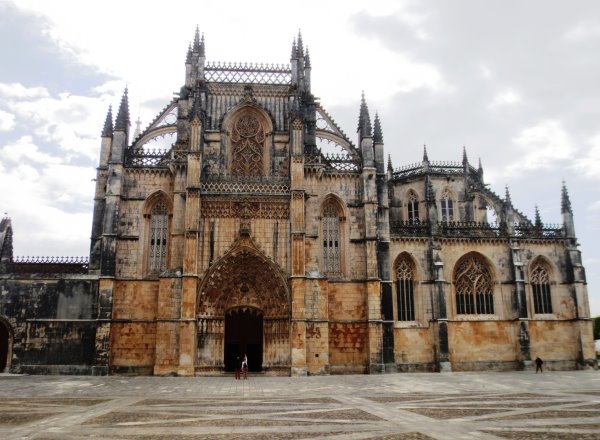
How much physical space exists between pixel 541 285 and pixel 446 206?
1117cm

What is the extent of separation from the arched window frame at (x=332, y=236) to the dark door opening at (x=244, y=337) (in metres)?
5.61

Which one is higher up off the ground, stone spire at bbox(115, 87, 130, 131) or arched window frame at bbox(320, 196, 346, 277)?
stone spire at bbox(115, 87, 130, 131)

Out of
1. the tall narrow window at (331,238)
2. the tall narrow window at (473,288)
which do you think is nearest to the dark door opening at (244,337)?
the tall narrow window at (331,238)

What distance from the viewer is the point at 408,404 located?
53.1 ft

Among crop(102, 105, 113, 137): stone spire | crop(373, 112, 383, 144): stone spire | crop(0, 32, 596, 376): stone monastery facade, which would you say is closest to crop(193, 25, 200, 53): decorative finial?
crop(0, 32, 596, 376): stone monastery facade

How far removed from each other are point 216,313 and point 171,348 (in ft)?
10.7

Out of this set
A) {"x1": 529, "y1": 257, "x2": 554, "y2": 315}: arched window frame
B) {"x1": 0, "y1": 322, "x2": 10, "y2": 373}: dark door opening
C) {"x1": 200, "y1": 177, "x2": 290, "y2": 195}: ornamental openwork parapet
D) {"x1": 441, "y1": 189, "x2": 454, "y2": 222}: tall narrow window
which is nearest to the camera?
{"x1": 0, "y1": 322, "x2": 10, "y2": 373}: dark door opening

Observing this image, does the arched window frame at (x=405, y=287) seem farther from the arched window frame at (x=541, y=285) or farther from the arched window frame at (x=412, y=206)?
the arched window frame at (x=412, y=206)

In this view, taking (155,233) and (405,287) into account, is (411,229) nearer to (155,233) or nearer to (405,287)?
(405,287)

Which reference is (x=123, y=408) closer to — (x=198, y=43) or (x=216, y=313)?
(x=216, y=313)

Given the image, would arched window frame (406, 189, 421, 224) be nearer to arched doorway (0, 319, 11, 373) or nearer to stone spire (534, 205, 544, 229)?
stone spire (534, 205, 544, 229)

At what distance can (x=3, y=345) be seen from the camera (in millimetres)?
29672

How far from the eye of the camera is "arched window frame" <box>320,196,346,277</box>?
3291 cm

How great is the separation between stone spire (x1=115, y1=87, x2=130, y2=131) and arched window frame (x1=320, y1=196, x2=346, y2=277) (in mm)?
14339
